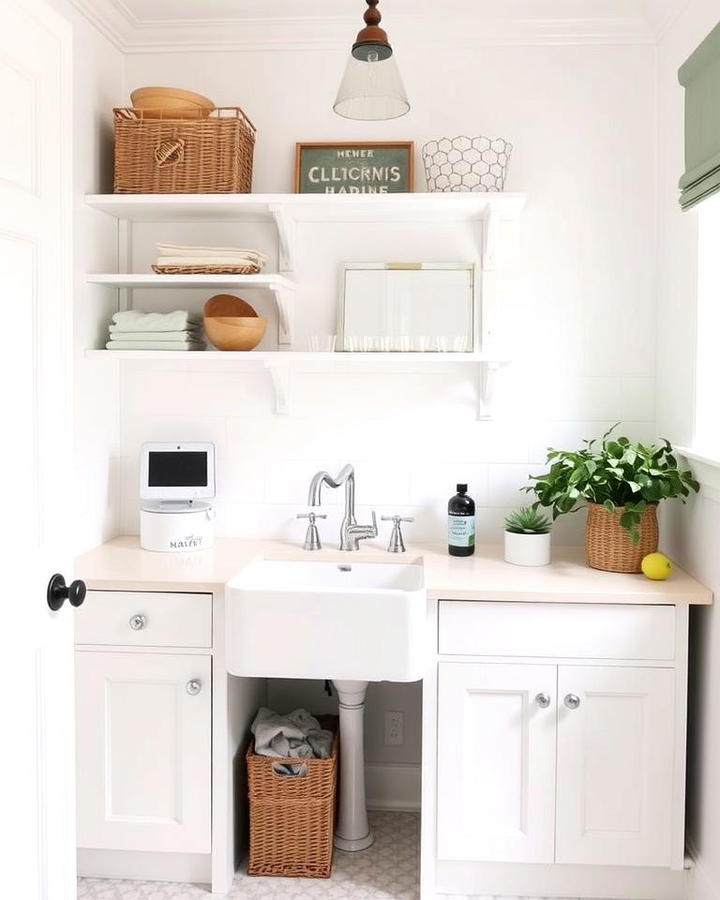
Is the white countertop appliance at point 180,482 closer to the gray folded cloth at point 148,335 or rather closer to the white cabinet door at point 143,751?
the gray folded cloth at point 148,335

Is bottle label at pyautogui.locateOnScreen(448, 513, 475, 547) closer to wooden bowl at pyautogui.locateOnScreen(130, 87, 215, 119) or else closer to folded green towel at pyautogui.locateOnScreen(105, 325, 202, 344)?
folded green towel at pyautogui.locateOnScreen(105, 325, 202, 344)

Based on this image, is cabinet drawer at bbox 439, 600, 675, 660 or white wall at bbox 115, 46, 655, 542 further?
white wall at bbox 115, 46, 655, 542

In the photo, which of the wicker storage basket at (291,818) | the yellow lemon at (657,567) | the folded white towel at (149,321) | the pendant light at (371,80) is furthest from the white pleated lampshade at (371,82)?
the wicker storage basket at (291,818)

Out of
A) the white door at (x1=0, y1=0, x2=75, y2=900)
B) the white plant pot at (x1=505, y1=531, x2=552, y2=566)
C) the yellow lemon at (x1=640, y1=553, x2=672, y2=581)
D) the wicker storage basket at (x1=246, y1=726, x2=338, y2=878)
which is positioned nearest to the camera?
the white door at (x1=0, y1=0, x2=75, y2=900)

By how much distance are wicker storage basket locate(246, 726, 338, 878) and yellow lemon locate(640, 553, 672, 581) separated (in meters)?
1.02

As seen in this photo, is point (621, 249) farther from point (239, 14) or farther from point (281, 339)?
point (239, 14)

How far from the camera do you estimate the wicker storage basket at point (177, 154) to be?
2.69 m

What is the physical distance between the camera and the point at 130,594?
2.44m

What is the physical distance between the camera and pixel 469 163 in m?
2.69

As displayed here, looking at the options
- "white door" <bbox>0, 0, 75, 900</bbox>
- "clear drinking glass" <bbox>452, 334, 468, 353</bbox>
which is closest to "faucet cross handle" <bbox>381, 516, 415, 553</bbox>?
"clear drinking glass" <bbox>452, 334, 468, 353</bbox>

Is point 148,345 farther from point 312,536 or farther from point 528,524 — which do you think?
point 528,524

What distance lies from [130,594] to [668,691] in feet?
→ 4.73

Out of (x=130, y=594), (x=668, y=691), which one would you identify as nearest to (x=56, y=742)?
(x=130, y=594)

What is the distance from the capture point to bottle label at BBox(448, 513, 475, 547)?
8.91ft
